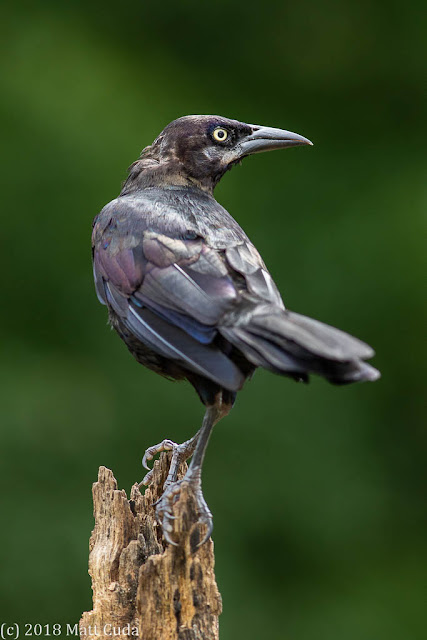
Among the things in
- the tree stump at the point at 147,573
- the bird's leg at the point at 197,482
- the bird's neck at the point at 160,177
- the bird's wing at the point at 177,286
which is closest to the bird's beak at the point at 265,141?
the bird's neck at the point at 160,177

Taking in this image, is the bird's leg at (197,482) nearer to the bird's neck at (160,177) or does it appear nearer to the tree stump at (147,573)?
the tree stump at (147,573)

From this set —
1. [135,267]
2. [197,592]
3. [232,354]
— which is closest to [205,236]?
[135,267]

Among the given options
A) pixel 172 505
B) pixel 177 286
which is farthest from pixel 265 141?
pixel 172 505

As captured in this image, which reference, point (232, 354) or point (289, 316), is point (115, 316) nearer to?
point (232, 354)

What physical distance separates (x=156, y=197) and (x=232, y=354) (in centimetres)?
96

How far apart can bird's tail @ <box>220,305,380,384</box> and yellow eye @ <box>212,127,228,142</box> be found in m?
1.43

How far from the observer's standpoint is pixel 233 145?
13.5 feet

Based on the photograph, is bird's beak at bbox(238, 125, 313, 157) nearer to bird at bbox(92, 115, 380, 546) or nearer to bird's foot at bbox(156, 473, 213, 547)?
bird at bbox(92, 115, 380, 546)

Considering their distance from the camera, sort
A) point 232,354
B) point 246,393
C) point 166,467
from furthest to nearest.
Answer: point 246,393 → point 166,467 → point 232,354

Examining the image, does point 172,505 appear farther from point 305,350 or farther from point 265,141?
point 265,141

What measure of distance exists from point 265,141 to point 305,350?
1.67 m

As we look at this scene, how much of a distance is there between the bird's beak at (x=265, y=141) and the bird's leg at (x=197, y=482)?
4.35 ft

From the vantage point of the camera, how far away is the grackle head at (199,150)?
4039mm

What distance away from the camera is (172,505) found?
3375mm
